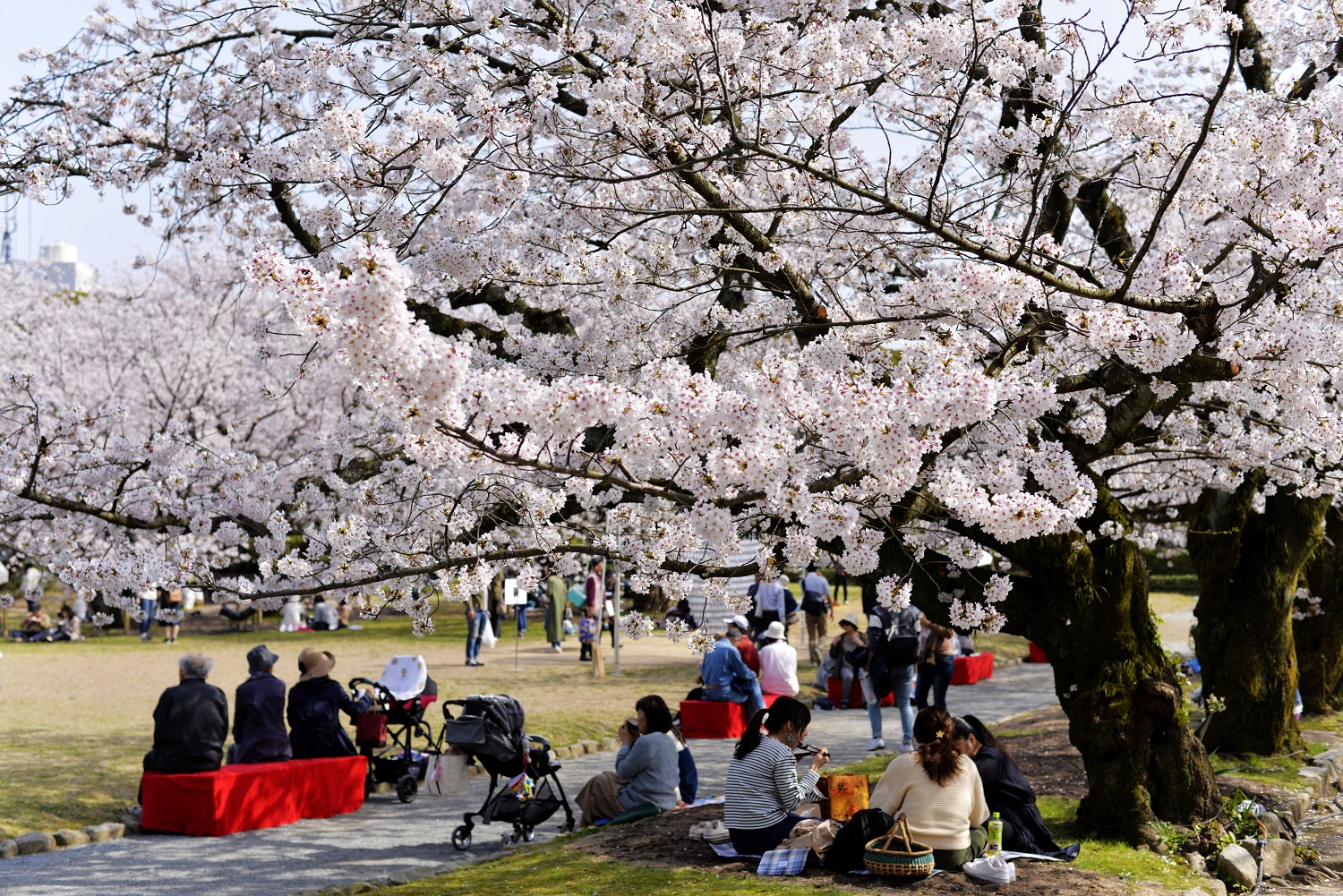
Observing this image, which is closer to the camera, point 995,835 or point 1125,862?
point 995,835

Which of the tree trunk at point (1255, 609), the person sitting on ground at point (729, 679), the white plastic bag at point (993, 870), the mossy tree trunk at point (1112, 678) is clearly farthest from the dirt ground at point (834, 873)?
the tree trunk at point (1255, 609)

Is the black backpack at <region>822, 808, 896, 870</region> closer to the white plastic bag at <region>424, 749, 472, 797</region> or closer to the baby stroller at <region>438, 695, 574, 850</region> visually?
the baby stroller at <region>438, 695, 574, 850</region>

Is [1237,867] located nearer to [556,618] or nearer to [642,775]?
[642,775]

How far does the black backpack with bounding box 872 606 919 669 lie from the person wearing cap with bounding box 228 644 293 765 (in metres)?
6.19

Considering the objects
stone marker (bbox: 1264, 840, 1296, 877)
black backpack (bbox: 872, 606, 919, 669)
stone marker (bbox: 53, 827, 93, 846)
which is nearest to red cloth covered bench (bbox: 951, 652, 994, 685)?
black backpack (bbox: 872, 606, 919, 669)

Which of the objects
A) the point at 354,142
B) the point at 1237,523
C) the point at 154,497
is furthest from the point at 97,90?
the point at 1237,523

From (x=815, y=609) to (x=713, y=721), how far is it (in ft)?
19.0

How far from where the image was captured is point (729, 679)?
1271cm

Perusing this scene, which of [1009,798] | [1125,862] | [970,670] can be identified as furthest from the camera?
[970,670]

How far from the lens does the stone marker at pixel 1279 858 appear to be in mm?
Result: 7941

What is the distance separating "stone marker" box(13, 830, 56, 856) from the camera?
8328mm

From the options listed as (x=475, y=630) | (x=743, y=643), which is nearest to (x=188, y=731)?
(x=743, y=643)

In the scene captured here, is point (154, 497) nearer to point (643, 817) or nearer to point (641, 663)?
point (643, 817)

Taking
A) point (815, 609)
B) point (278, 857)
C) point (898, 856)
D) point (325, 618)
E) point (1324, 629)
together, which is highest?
point (325, 618)
